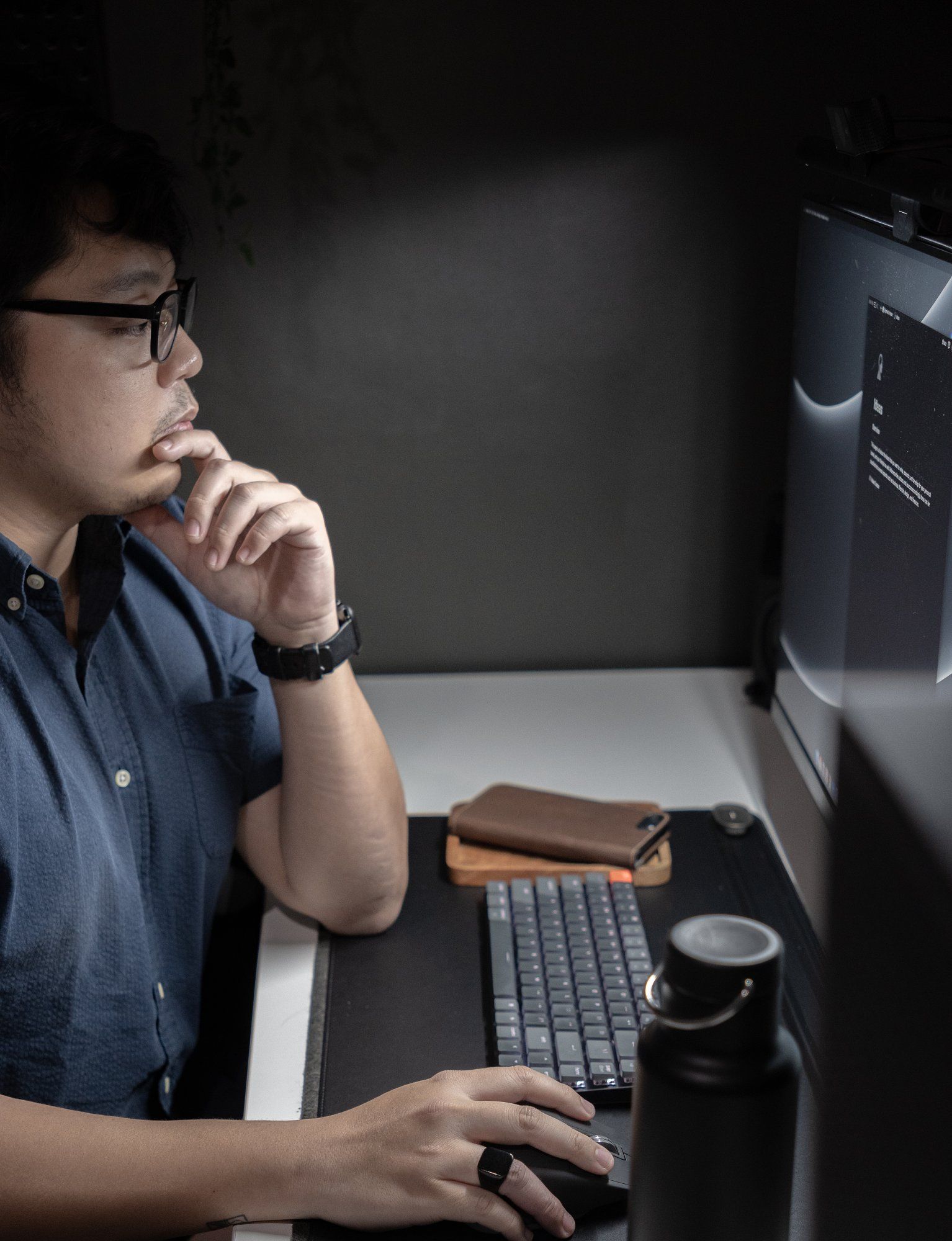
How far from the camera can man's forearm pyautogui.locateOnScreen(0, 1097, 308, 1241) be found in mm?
754

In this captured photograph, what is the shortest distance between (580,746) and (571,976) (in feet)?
1.55

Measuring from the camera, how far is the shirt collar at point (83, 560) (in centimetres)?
93

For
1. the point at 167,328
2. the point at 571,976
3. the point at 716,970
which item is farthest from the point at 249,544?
the point at 716,970

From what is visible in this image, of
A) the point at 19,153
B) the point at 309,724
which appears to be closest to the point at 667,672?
the point at 309,724

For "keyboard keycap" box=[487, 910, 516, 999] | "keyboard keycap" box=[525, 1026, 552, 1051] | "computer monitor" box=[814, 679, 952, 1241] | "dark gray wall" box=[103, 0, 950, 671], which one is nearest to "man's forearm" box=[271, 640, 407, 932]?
"keyboard keycap" box=[487, 910, 516, 999]

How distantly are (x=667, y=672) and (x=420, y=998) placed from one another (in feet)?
2.44

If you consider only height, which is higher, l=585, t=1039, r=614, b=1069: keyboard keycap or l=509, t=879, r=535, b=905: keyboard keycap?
l=585, t=1039, r=614, b=1069: keyboard keycap

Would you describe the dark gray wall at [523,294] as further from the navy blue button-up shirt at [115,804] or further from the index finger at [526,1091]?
the index finger at [526,1091]

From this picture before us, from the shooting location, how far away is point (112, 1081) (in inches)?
38.3

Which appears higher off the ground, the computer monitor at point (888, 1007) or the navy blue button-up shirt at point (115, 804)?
the computer monitor at point (888, 1007)

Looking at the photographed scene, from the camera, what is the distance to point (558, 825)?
1.11 meters

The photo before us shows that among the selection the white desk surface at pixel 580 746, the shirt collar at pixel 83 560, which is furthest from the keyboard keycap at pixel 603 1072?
the shirt collar at pixel 83 560

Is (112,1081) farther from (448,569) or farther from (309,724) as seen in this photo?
(448,569)

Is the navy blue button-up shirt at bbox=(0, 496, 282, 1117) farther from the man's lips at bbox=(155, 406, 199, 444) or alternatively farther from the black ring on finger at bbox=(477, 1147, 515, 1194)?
the black ring on finger at bbox=(477, 1147, 515, 1194)
